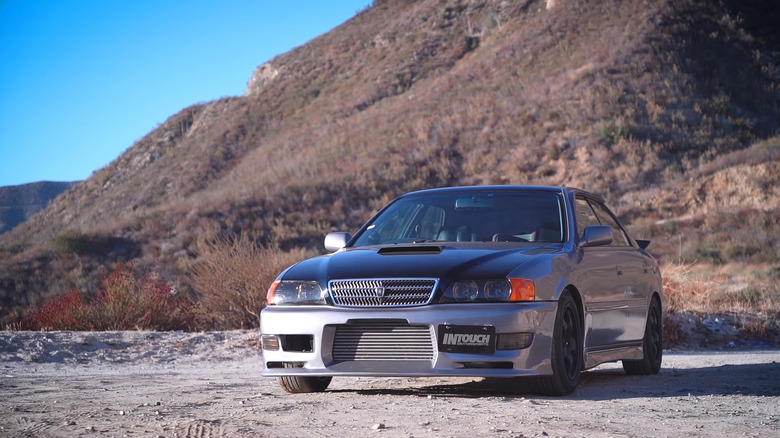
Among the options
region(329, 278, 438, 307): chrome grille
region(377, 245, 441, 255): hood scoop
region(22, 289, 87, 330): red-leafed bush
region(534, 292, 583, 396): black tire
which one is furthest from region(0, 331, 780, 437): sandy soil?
region(22, 289, 87, 330): red-leafed bush

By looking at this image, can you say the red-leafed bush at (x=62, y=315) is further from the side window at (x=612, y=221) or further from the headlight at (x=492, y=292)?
the headlight at (x=492, y=292)

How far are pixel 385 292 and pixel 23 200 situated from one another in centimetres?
9052

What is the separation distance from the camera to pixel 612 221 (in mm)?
9195

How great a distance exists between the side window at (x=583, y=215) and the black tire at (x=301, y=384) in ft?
7.40

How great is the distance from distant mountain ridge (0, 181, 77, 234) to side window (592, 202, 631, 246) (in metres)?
82.0

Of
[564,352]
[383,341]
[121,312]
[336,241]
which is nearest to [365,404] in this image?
[383,341]

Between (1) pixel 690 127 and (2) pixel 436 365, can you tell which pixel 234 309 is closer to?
(2) pixel 436 365

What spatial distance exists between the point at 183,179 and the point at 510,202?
5039 centimetres

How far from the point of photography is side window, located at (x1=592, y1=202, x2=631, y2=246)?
8.58 meters

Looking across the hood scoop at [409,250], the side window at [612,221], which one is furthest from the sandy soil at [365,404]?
the side window at [612,221]

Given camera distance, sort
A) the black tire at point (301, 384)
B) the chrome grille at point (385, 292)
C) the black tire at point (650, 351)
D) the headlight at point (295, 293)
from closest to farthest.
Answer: the chrome grille at point (385, 292) → the headlight at point (295, 293) → the black tire at point (301, 384) → the black tire at point (650, 351)

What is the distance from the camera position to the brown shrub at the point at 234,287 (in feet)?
44.5

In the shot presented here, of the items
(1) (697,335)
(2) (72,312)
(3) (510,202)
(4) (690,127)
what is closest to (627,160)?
(4) (690,127)

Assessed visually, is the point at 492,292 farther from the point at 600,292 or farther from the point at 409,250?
the point at 600,292
